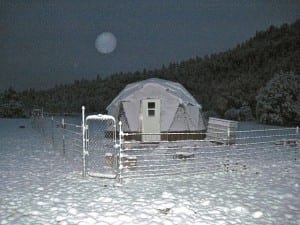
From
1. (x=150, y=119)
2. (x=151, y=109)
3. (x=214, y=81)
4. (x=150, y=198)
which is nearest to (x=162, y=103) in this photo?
(x=151, y=109)

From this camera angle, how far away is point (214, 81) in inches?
2837

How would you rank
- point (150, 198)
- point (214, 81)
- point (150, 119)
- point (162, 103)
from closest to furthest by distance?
point (150, 198), point (150, 119), point (162, 103), point (214, 81)

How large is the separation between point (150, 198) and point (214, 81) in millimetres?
68297

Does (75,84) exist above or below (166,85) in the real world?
above

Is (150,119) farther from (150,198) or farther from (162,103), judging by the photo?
(150,198)

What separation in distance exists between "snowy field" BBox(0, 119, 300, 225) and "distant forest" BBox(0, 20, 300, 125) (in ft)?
103

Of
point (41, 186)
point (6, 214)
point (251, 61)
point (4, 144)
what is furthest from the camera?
point (251, 61)

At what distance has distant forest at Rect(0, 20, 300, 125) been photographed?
140 feet

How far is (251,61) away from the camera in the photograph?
82375 millimetres

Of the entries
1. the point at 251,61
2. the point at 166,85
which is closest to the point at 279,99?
the point at 166,85

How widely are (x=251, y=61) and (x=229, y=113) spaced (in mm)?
49944

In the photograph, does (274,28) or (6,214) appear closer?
(6,214)

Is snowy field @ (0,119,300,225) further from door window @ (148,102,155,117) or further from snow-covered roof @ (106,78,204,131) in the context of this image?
door window @ (148,102,155,117)

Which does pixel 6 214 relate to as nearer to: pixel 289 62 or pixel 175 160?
pixel 175 160
